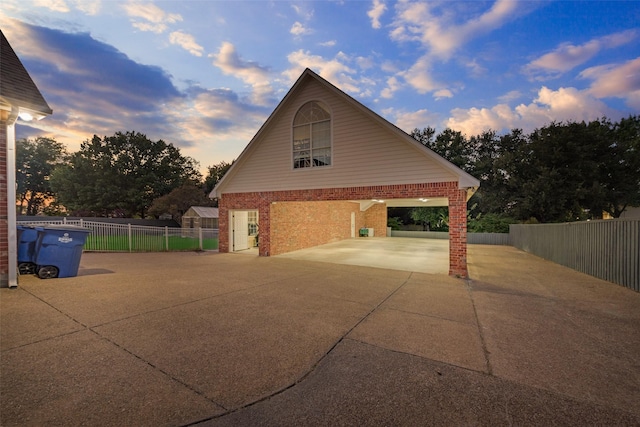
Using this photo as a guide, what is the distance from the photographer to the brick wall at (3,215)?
6.12 meters

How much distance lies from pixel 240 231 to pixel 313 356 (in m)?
12.0

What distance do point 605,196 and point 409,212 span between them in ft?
51.9

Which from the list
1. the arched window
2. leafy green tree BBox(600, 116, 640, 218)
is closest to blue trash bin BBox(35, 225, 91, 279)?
the arched window

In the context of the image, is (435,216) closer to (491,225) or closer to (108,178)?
(491,225)

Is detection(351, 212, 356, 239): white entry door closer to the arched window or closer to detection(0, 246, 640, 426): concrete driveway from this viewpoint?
the arched window

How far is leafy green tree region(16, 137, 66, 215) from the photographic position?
40406 mm

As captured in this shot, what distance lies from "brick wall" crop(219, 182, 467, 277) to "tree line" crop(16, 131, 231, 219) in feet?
64.7

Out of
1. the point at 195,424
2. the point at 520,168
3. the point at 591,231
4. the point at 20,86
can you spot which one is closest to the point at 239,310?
the point at 195,424

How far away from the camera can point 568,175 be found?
2216cm

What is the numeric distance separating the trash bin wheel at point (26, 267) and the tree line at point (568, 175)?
85.3ft

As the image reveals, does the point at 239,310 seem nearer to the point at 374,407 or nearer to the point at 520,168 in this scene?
the point at 374,407

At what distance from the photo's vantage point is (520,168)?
24109 millimetres

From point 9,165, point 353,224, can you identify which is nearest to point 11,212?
point 9,165

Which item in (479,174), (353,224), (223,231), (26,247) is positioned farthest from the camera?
(479,174)
